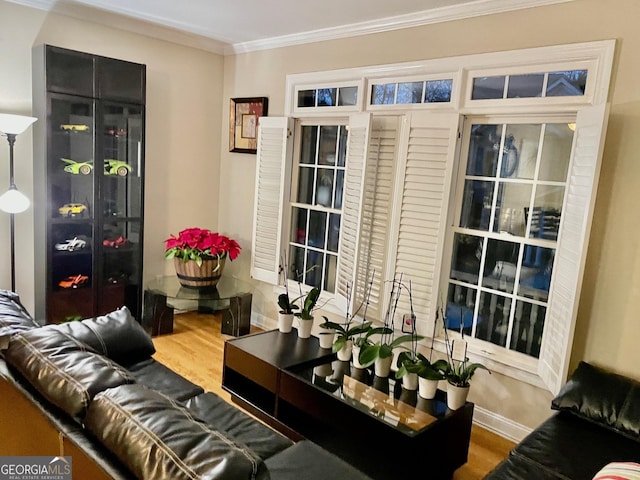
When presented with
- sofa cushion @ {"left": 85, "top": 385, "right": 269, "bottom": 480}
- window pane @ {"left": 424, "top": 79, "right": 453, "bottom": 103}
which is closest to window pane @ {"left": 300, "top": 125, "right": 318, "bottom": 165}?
window pane @ {"left": 424, "top": 79, "right": 453, "bottom": 103}

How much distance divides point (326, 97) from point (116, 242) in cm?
215

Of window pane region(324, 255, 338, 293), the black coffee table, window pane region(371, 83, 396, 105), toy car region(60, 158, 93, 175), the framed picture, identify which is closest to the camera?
the black coffee table

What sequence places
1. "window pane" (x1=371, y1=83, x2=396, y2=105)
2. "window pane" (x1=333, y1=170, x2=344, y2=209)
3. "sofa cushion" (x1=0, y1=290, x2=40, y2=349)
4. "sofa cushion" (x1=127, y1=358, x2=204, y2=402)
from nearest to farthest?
"sofa cushion" (x1=0, y1=290, x2=40, y2=349)
"sofa cushion" (x1=127, y1=358, x2=204, y2=402)
"window pane" (x1=371, y1=83, x2=396, y2=105)
"window pane" (x1=333, y1=170, x2=344, y2=209)

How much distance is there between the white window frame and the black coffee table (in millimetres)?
642

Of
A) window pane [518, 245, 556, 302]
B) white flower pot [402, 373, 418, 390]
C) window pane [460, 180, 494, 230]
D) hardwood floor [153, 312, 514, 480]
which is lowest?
hardwood floor [153, 312, 514, 480]

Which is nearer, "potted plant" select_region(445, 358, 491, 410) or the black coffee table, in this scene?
the black coffee table

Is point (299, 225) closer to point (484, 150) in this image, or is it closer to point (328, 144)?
point (328, 144)

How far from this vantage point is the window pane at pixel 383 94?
11.6 feet

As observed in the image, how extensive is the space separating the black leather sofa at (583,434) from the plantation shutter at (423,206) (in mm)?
1027

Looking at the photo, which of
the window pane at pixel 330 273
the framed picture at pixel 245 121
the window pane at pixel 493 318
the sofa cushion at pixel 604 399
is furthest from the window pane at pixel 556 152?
the framed picture at pixel 245 121

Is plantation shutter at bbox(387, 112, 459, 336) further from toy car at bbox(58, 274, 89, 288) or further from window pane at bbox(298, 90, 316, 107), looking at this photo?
toy car at bbox(58, 274, 89, 288)

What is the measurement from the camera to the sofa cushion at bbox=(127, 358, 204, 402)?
238cm

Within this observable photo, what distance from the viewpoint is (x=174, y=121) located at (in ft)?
15.0

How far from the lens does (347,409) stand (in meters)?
2.44
